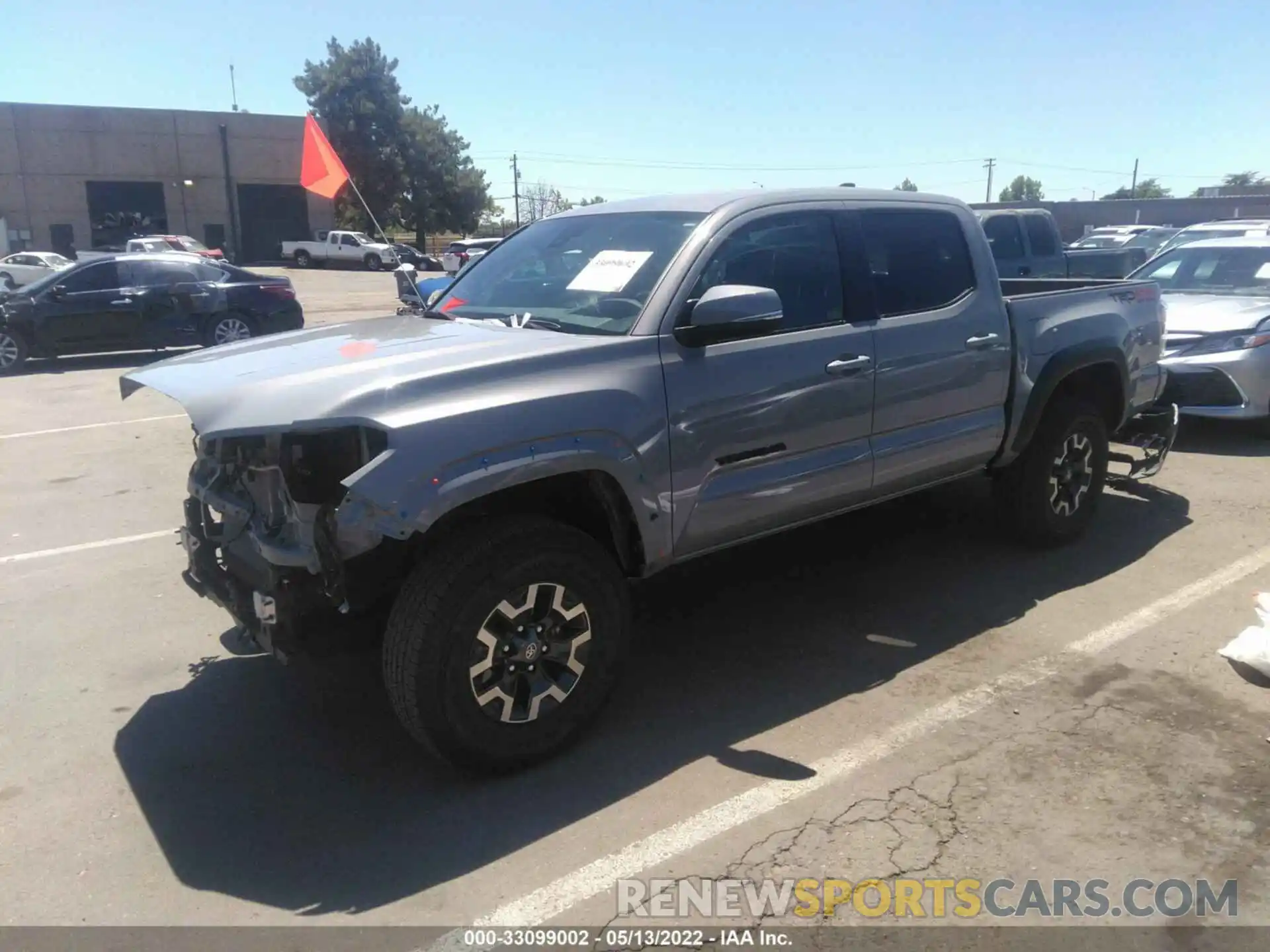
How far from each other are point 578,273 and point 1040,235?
1271cm

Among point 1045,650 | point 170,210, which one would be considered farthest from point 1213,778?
point 170,210

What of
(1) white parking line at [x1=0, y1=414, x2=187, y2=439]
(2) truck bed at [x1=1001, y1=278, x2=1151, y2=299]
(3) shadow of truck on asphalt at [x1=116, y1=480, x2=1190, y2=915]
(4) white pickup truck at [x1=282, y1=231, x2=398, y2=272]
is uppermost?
(4) white pickup truck at [x1=282, y1=231, x2=398, y2=272]

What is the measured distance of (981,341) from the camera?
4.87 m

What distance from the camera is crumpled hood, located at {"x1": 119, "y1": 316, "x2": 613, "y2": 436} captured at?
121 inches

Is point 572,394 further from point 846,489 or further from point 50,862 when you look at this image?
point 50,862

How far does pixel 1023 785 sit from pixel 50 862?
3.20 m

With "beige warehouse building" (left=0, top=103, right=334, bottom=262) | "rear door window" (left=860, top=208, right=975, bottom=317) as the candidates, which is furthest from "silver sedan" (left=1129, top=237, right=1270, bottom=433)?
"beige warehouse building" (left=0, top=103, right=334, bottom=262)

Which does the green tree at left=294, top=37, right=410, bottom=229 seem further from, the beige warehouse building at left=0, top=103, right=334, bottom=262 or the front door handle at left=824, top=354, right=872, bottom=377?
the front door handle at left=824, top=354, right=872, bottom=377

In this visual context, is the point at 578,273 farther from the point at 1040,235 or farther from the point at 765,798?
the point at 1040,235

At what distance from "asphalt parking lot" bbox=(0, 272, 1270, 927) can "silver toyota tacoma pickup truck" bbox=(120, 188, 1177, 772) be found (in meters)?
0.48

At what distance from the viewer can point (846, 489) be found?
173 inches

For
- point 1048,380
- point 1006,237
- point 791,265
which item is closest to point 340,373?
point 791,265

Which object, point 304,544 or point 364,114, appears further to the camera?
point 364,114

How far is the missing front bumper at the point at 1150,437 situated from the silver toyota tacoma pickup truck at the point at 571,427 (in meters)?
2.00
